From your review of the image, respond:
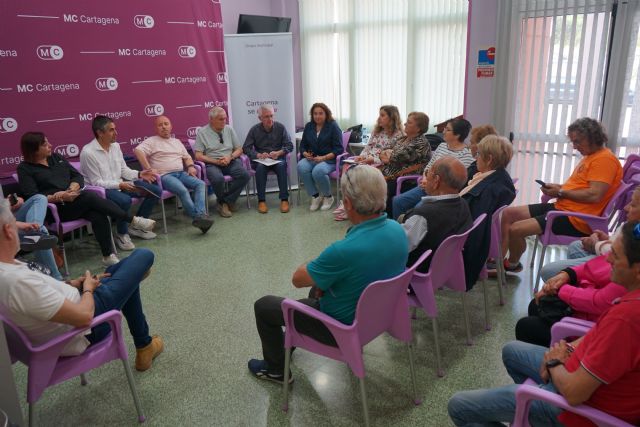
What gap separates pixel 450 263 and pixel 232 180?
356 centimetres

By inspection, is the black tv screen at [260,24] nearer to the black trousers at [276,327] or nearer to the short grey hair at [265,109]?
the short grey hair at [265,109]

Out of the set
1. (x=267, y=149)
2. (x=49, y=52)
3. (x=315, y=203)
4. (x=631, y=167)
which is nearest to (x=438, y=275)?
(x=631, y=167)

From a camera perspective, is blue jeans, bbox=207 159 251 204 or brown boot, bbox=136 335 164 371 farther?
blue jeans, bbox=207 159 251 204

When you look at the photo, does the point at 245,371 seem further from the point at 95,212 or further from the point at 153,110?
the point at 153,110

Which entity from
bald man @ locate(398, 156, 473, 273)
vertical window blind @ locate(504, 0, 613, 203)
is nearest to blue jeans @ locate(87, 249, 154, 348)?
bald man @ locate(398, 156, 473, 273)

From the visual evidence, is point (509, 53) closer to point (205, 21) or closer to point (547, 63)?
point (547, 63)

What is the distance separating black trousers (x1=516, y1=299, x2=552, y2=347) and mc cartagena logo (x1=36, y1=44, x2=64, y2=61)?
4851mm

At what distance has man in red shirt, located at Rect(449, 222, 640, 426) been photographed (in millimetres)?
1265

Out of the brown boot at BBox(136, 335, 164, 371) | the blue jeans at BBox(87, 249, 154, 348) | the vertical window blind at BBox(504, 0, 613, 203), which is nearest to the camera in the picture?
the blue jeans at BBox(87, 249, 154, 348)

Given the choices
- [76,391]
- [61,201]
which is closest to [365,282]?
[76,391]

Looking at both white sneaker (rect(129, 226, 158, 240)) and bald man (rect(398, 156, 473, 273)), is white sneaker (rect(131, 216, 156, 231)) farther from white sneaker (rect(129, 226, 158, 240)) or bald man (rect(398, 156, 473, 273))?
bald man (rect(398, 156, 473, 273))

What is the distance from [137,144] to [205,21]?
1767 millimetres

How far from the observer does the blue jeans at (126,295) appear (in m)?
2.18

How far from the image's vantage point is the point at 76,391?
2.46m
